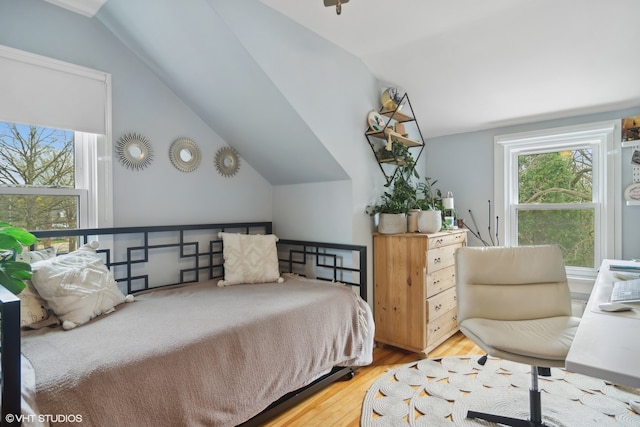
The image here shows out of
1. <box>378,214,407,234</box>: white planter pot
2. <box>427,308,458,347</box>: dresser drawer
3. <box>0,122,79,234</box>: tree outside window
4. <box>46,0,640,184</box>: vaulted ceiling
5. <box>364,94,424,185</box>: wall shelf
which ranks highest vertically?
<box>46,0,640,184</box>: vaulted ceiling

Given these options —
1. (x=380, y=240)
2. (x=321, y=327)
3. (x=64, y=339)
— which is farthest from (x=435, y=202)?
(x=64, y=339)

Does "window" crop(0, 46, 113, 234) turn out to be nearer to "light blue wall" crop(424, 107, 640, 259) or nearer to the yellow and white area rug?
the yellow and white area rug

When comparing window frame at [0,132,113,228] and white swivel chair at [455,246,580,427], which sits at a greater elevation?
window frame at [0,132,113,228]

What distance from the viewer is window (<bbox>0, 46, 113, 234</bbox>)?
183cm

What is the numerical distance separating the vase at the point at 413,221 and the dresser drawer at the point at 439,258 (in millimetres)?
Result: 246

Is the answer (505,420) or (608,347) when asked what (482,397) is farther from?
(608,347)

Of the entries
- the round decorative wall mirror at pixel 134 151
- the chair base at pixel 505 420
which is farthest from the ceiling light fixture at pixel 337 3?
the chair base at pixel 505 420

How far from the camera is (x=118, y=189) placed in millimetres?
2191

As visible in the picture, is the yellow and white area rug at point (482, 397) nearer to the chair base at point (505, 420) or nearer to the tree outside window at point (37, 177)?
the chair base at point (505, 420)

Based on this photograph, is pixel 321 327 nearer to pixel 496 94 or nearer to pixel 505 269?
pixel 505 269

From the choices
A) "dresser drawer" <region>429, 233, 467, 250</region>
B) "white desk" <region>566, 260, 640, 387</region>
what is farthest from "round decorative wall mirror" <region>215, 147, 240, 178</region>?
"white desk" <region>566, 260, 640, 387</region>

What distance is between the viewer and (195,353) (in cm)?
139

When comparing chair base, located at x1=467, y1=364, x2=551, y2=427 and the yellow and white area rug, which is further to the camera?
the yellow and white area rug

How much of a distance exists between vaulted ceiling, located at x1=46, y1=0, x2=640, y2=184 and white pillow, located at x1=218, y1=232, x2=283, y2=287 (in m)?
0.68
